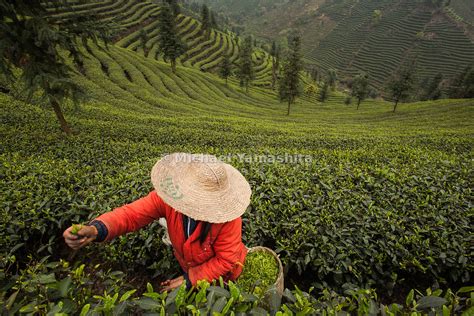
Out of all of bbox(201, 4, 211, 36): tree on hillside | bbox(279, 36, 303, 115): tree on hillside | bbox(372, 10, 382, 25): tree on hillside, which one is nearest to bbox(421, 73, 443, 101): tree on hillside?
bbox(279, 36, 303, 115): tree on hillside

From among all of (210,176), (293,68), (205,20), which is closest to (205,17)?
(205,20)

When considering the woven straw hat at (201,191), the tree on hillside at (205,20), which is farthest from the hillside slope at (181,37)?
the woven straw hat at (201,191)

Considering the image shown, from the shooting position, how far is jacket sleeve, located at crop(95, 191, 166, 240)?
8.00 ft

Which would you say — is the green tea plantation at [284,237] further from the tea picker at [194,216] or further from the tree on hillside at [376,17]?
the tree on hillside at [376,17]

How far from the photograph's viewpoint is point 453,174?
5.75 metres

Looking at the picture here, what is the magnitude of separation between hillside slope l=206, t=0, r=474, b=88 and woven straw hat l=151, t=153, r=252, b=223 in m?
123

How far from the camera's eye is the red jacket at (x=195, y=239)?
237 cm

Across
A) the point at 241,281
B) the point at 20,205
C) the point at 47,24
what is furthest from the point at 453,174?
the point at 47,24

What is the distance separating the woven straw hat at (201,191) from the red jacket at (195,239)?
10.8 inches

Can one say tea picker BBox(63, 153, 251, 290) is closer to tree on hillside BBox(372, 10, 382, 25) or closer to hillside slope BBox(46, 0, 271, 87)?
hillside slope BBox(46, 0, 271, 87)

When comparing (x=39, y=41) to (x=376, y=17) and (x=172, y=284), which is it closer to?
(x=172, y=284)

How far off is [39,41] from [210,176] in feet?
24.9

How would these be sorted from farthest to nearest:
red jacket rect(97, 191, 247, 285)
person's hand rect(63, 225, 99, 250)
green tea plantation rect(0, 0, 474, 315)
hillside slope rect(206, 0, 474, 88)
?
hillside slope rect(206, 0, 474, 88), red jacket rect(97, 191, 247, 285), person's hand rect(63, 225, 99, 250), green tea plantation rect(0, 0, 474, 315)

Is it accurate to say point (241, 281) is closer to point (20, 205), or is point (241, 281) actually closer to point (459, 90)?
point (20, 205)
